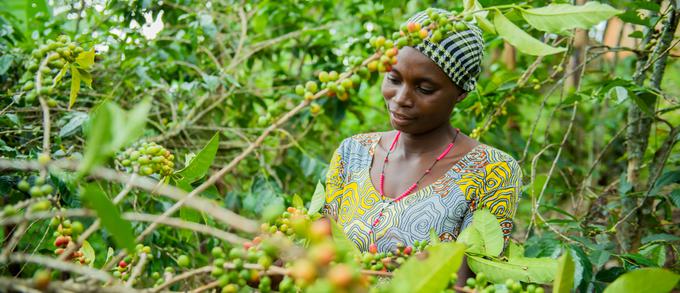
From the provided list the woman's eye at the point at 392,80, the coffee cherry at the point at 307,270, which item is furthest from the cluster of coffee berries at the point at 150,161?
the woman's eye at the point at 392,80

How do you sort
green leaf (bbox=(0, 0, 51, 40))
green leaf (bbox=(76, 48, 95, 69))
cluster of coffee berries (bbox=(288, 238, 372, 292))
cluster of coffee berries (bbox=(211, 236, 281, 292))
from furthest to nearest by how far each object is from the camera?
green leaf (bbox=(0, 0, 51, 40))
green leaf (bbox=(76, 48, 95, 69))
cluster of coffee berries (bbox=(211, 236, 281, 292))
cluster of coffee berries (bbox=(288, 238, 372, 292))

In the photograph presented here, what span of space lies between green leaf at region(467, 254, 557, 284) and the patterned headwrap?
22.6 inches

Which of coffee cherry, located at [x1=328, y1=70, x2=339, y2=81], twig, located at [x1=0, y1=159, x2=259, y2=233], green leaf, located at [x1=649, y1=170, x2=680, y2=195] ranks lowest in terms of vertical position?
green leaf, located at [x1=649, y1=170, x2=680, y2=195]

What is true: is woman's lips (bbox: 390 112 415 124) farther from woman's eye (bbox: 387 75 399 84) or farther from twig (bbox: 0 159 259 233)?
twig (bbox: 0 159 259 233)

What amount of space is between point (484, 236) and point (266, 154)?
199cm

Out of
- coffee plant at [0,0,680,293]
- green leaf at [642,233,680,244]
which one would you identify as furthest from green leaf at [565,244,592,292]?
green leaf at [642,233,680,244]

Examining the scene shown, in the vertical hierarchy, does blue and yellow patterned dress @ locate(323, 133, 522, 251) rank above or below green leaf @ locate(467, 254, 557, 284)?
below

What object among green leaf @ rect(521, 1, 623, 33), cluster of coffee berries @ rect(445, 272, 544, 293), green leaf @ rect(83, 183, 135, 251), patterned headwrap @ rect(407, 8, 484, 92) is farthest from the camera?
patterned headwrap @ rect(407, 8, 484, 92)

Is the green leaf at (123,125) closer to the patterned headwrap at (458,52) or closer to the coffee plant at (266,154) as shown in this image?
the coffee plant at (266,154)

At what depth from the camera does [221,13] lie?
118 inches

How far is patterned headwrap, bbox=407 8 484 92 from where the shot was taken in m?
1.49

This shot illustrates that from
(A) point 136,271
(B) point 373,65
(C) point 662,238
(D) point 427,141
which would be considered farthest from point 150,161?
(C) point 662,238

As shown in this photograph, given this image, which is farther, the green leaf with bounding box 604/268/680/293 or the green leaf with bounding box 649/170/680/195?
the green leaf with bounding box 649/170/680/195

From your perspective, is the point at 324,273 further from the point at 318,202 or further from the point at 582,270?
the point at 582,270
